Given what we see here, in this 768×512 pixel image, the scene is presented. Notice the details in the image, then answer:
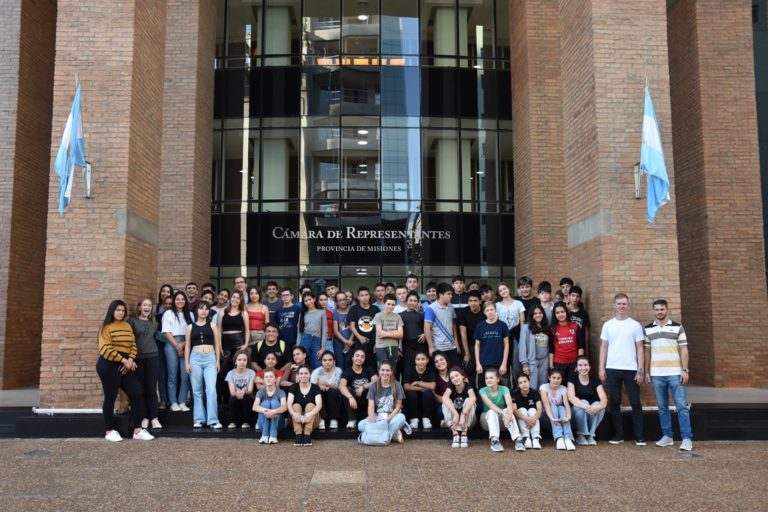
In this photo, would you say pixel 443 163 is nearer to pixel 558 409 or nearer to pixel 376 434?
pixel 558 409

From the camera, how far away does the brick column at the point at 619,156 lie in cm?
1019

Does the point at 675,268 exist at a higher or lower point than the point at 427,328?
higher

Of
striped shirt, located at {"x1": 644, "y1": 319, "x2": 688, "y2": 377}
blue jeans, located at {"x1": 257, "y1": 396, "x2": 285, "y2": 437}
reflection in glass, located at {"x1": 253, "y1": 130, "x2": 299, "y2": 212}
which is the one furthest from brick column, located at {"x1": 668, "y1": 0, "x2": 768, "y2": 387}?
blue jeans, located at {"x1": 257, "y1": 396, "x2": 285, "y2": 437}

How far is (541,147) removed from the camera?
16.4 m

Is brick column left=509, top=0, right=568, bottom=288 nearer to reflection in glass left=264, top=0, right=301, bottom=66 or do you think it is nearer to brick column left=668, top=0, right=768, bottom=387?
brick column left=668, top=0, right=768, bottom=387

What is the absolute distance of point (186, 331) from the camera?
988 centimetres

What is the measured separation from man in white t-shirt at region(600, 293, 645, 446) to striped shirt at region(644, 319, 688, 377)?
21 centimetres

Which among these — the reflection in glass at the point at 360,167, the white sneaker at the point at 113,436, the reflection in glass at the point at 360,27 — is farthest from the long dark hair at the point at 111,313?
the reflection in glass at the point at 360,27

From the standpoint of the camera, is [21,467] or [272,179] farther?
[272,179]

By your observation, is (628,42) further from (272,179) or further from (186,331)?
(272,179)

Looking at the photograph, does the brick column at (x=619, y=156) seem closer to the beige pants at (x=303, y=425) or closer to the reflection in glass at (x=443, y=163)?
the beige pants at (x=303, y=425)

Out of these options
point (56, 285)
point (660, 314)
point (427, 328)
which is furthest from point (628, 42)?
point (56, 285)

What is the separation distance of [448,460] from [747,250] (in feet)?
33.9

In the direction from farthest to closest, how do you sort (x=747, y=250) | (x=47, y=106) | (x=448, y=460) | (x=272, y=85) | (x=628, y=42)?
(x=272, y=85) < (x=47, y=106) < (x=747, y=250) < (x=628, y=42) < (x=448, y=460)
